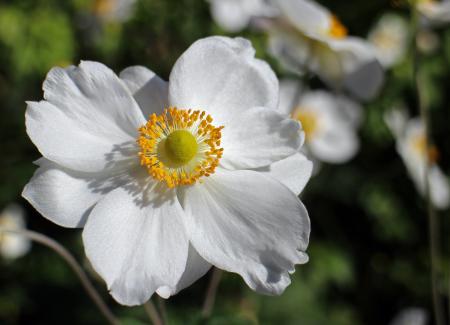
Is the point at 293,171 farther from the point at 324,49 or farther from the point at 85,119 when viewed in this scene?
the point at 324,49

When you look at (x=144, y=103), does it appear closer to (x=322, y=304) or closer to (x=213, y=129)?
(x=213, y=129)

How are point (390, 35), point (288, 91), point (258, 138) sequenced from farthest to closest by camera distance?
1. point (390, 35)
2. point (288, 91)
3. point (258, 138)

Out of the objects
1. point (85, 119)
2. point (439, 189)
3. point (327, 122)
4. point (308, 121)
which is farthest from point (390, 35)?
point (85, 119)

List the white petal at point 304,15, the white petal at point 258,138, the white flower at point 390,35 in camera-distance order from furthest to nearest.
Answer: the white flower at point 390,35, the white petal at point 304,15, the white petal at point 258,138

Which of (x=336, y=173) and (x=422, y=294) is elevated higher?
(x=336, y=173)

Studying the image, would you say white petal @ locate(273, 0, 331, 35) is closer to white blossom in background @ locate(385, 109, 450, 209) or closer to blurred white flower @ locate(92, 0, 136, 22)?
white blossom in background @ locate(385, 109, 450, 209)

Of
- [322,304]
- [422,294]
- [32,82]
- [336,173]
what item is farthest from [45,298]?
[422,294]

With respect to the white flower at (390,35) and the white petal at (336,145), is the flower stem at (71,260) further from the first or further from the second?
the white flower at (390,35)

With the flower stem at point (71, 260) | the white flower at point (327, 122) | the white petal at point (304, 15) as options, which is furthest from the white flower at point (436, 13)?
the flower stem at point (71, 260)
